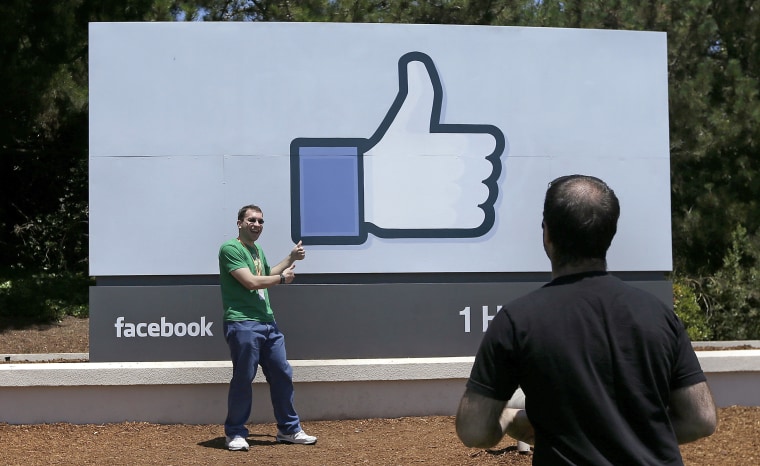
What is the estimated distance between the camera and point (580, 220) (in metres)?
2.36

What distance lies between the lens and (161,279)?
7734 millimetres

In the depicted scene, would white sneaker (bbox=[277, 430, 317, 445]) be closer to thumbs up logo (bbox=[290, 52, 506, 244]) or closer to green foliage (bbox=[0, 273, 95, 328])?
thumbs up logo (bbox=[290, 52, 506, 244])

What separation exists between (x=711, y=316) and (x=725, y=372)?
7.19 meters

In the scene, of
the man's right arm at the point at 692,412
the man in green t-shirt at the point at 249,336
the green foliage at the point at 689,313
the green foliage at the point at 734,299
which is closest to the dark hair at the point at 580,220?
the man's right arm at the point at 692,412

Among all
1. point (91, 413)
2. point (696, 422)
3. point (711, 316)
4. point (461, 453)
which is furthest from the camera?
point (711, 316)

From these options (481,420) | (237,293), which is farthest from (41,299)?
(481,420)

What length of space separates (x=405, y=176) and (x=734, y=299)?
852cm

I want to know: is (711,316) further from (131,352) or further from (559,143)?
(131,352)

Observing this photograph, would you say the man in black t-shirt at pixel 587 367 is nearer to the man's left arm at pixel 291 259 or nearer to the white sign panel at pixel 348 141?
the man's left arm at pixel 291 259

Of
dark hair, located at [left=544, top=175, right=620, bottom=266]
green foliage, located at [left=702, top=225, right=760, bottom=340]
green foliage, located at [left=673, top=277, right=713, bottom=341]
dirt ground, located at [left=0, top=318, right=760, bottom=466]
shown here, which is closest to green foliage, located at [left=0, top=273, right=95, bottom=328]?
dirt ground, located at [left=0, top=318, right=760, bottom=466]

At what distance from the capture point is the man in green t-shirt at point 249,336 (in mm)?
6423

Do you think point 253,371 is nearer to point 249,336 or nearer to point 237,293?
point 249,336

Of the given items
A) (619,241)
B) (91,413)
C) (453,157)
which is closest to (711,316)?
(619,241)

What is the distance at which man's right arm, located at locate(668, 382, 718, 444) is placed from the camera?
2340 millimetres
